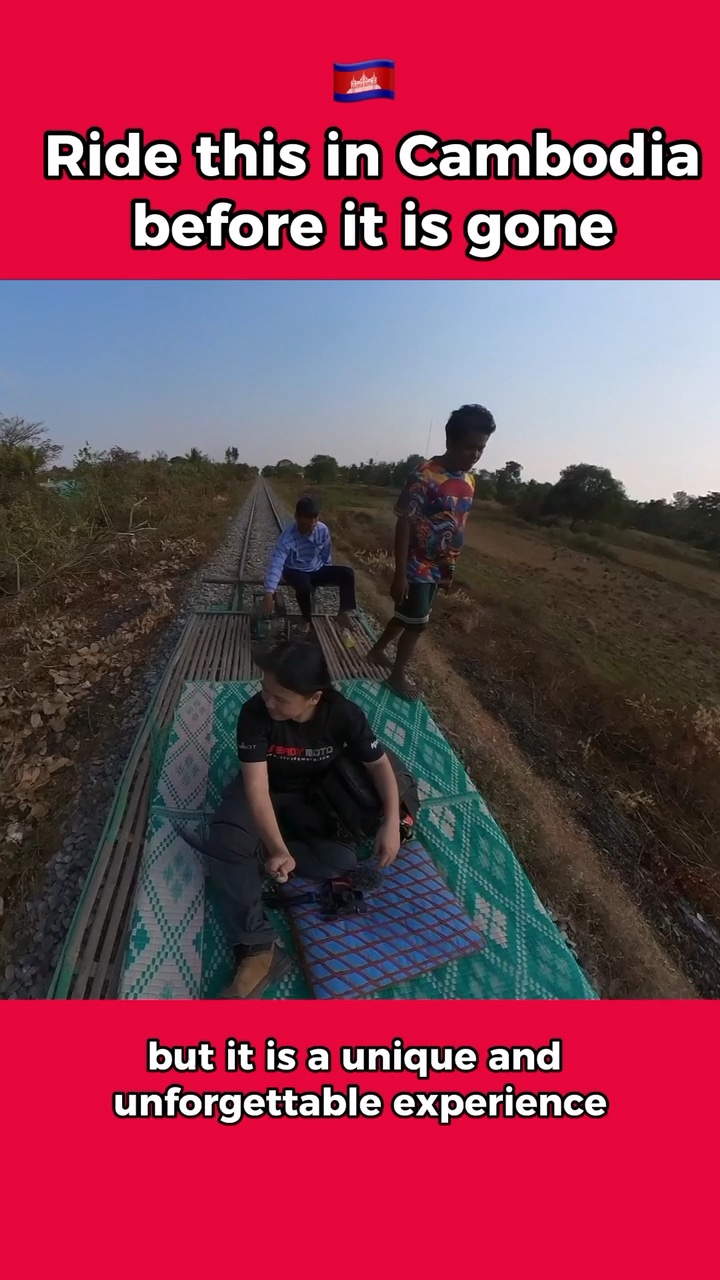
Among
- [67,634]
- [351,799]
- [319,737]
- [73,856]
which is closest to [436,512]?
[319,737]

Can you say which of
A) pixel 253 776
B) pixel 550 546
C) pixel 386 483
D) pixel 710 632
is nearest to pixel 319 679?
pixel 253 776

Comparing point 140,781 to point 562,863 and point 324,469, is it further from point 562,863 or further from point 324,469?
point 324,469

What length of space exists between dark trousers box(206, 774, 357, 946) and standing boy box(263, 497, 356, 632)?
1820mm

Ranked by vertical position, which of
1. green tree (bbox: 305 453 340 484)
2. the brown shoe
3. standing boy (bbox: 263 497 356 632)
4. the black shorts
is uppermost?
green tree (bbox: 305 453 340 484)

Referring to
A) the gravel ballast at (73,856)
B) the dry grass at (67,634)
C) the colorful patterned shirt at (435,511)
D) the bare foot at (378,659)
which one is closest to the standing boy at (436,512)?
the colorful patterned shirt at (435,511)

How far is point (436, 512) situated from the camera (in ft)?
9.43

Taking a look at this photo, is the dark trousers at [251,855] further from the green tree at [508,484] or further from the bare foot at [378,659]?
the green tree at [508,484]

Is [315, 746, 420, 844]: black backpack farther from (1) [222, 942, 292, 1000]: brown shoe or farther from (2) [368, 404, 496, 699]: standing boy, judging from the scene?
(2) [368, 404, 496, 699]: standing boy

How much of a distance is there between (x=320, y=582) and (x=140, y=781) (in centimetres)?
230

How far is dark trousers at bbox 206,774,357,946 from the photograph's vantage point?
5.89 ft

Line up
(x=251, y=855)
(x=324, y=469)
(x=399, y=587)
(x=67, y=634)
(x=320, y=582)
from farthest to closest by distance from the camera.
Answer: (x=324, y=469), (x=67, y=634), (x=320, y=582), (x=399, y=587), (x=251, y=855)

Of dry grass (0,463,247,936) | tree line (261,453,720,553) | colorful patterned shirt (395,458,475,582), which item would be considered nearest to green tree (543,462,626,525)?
tree line (261,453,720,553)

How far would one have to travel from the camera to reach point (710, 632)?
10.3 m

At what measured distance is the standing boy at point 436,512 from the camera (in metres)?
2.63
